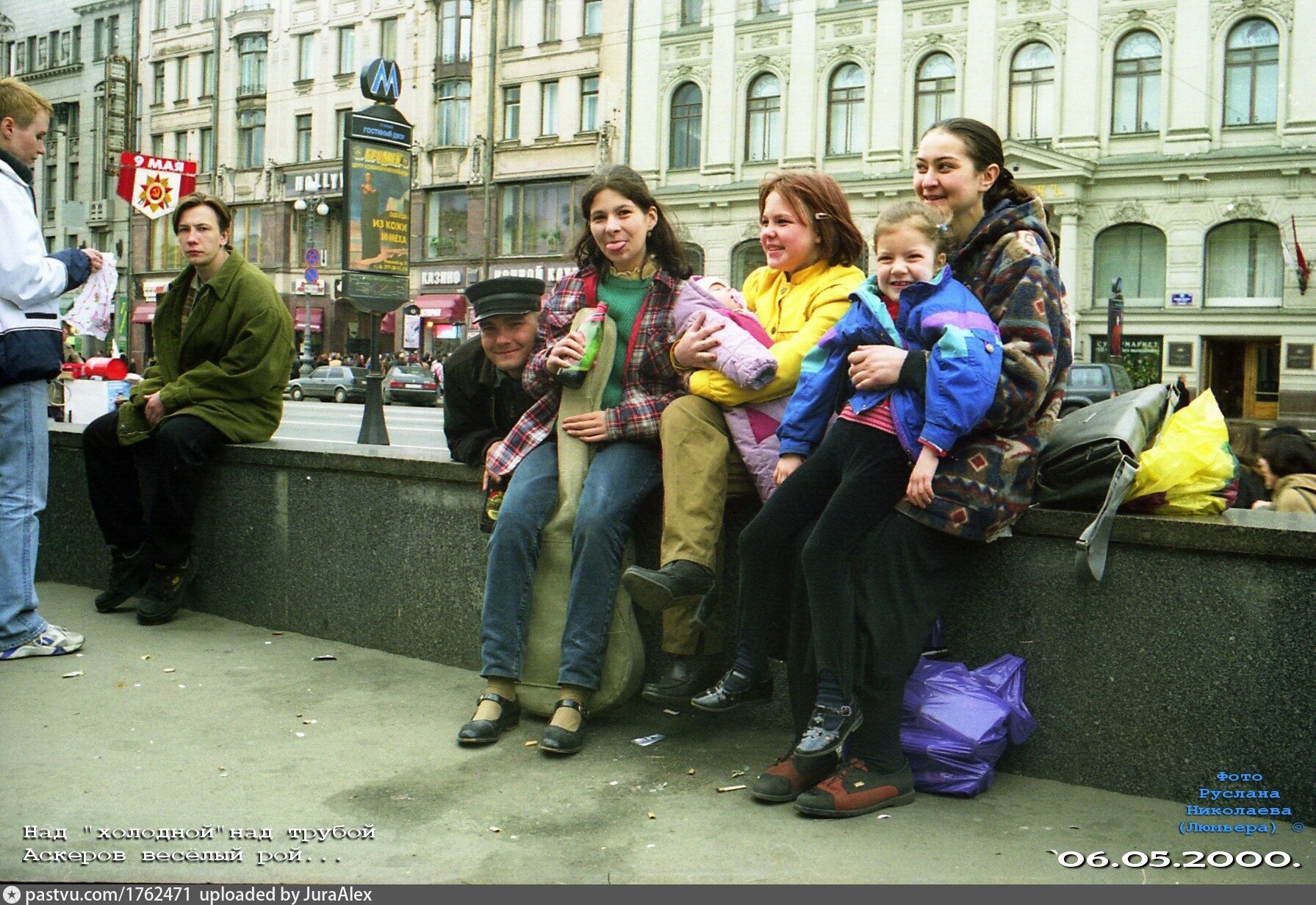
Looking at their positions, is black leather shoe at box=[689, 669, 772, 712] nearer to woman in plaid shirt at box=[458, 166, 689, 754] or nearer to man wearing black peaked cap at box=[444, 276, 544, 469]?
woman in plaid shirt at box=[458, 166, 689, 754]

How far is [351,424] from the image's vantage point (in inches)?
1026

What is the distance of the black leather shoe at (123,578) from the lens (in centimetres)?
596

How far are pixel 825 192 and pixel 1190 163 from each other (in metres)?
29.5

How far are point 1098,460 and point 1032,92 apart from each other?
30963mm

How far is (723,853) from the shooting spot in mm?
3129

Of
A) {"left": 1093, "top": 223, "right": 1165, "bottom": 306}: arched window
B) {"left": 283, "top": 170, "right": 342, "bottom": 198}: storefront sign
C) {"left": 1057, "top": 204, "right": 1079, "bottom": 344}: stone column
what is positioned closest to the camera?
{"left": 1093, "top": 223, "right": 1165, "bottom": 306}: arched window

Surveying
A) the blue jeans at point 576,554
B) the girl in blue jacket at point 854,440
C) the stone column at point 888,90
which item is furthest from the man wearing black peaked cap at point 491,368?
the stone column at point 888,90

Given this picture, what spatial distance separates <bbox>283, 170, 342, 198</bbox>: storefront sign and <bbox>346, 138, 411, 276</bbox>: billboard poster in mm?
27974

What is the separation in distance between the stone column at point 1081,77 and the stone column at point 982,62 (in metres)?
1.65

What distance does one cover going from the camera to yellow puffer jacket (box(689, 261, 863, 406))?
4.06 m

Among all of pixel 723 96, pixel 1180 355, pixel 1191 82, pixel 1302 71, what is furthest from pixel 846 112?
pixel 1302 71

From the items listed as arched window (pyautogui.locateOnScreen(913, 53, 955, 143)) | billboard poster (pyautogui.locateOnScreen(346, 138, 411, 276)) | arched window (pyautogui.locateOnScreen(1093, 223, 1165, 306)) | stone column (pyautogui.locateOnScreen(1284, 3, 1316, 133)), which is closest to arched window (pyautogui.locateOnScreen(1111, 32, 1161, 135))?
arched window (pyautogui.locateOnScreen(1093, 223, 1165, 306))

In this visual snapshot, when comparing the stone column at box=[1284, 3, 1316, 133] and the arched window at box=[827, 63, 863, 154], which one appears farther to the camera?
the arched window at box=[827, 63, 863, 154]

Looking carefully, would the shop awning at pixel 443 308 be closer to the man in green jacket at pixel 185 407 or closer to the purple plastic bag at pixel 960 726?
the man in green jacket at pixel 185 407
